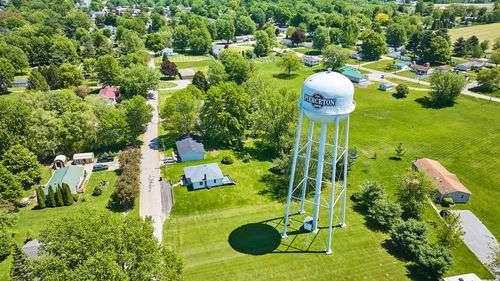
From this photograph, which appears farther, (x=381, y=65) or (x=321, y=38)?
(x=321, y=38)

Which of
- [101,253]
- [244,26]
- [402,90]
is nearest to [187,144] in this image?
[101,253]

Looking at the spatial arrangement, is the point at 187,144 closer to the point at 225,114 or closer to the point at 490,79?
the point at 225,114

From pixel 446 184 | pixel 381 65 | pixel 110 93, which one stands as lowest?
pixel 446 184

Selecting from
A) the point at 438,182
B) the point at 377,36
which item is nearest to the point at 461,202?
the point at 438,182

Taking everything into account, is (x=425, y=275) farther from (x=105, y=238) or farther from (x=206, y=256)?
(x=105, y=238)

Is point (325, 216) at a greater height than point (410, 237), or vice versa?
point (410, 237)

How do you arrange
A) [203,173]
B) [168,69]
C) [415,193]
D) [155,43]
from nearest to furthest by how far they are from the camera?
[415,193], [203,173], [168,69], [155,43]

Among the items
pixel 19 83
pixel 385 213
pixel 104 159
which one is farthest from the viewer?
pixel 19 83
